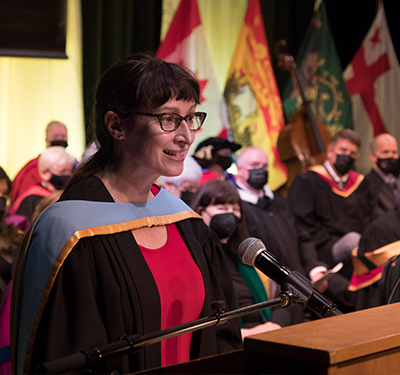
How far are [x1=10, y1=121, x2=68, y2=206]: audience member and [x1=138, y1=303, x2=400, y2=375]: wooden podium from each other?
3.95 metres

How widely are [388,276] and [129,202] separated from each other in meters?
1.69

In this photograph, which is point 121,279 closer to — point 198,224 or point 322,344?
point 198,224

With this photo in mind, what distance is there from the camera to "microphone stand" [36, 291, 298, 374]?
3.33 feet

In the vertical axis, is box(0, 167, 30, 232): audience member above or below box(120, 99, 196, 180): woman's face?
Result: below

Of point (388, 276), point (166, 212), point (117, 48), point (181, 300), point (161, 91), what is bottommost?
point (388, 276)

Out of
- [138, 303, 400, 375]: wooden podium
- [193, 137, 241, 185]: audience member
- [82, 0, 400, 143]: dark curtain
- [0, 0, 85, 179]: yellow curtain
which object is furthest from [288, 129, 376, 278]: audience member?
[138, 303, 400, 375]: wooden podium

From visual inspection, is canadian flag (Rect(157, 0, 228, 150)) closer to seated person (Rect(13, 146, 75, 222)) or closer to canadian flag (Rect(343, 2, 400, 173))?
canadian flag (Rect(343, 2, 400, 173))

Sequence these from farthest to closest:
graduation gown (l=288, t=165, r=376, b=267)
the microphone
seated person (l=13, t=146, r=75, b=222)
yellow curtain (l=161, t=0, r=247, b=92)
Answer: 1. yellow curtain (l=161, t=0, r=247, b=92)
2. graduation gown (l=288, t=165, r=376, b=267)
3. seated person (l=13, t=146, r=75, b=222)
4. the microphone

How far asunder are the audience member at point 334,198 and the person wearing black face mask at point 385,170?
0.29 m

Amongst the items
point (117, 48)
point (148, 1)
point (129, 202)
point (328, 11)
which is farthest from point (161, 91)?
point (328, 11)

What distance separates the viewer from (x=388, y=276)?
289 cm

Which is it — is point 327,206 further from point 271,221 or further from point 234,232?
point 234,232

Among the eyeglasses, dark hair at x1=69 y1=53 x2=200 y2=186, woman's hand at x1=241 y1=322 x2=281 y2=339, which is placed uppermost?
dark hair at x1=69 y1=53 x2=200 y2=186

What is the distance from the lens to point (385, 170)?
5809mm
